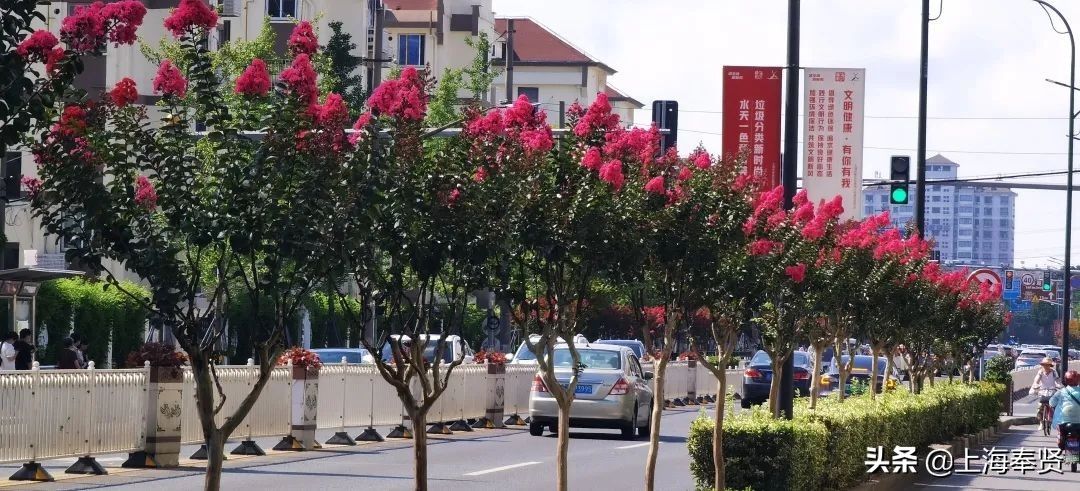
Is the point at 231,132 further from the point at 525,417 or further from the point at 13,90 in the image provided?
the point at 525,417

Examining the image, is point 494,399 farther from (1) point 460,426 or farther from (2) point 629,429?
(2) point 629,429

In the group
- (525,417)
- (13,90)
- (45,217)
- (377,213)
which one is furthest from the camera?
(525,417)

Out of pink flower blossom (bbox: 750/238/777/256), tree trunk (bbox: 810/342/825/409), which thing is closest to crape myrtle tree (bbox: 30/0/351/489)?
pink flower blossom (bbox: 750/238/777/256)

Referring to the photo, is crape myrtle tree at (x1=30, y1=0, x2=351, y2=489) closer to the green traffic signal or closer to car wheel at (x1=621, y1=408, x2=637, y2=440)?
the green traffic signal

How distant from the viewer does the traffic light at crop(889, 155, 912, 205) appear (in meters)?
26.1

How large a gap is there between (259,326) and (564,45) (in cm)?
9868

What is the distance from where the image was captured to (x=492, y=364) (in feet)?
102

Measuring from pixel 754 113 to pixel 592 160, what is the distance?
464cm

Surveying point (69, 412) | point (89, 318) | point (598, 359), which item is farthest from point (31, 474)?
point (89, 318)

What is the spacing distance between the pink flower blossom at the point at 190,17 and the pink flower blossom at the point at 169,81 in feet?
0.78

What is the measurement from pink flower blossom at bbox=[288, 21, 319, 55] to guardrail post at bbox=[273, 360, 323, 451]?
1544cm

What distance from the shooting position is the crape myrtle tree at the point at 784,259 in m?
15.1

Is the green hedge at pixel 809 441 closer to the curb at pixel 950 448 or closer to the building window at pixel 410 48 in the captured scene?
the curb at pixel 950 448

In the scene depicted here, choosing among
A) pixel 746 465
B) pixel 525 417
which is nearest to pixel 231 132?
pixel 746 465
